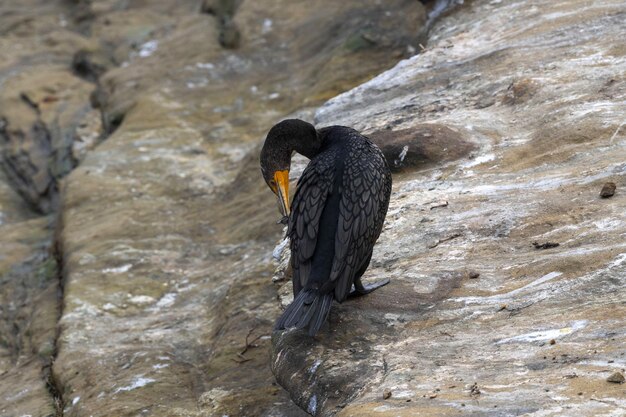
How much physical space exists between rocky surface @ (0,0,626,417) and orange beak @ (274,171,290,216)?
705mm

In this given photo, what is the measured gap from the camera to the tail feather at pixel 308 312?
575 cm

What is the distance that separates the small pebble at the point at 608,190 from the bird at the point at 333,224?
145 centimetres

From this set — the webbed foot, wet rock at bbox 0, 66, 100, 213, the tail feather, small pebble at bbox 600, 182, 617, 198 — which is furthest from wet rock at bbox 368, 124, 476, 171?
wet rock at bbox 0, 66, 100, 213

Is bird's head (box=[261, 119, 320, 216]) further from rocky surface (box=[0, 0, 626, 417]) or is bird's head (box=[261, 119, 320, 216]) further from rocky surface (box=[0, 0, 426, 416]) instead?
rocky surface (box=[0, 0, 426, 416])

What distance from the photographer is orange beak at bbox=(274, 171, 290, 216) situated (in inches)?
270

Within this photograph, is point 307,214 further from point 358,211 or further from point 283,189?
point 283,189

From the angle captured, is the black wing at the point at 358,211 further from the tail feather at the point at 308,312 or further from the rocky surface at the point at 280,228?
the rocky surface at the point at 280,228

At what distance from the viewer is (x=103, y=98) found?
15586 millimetres

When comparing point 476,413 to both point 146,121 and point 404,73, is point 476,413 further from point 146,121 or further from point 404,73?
point 146,121

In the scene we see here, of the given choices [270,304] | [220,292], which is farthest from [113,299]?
[270,304]

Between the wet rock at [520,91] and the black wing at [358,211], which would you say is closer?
the black wing at [358,211]

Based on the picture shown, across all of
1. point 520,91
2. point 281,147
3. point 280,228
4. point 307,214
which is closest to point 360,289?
point 307,214

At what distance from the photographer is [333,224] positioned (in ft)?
20.6

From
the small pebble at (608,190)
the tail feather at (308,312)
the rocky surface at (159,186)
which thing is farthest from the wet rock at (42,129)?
the small pebble at (608,190)
